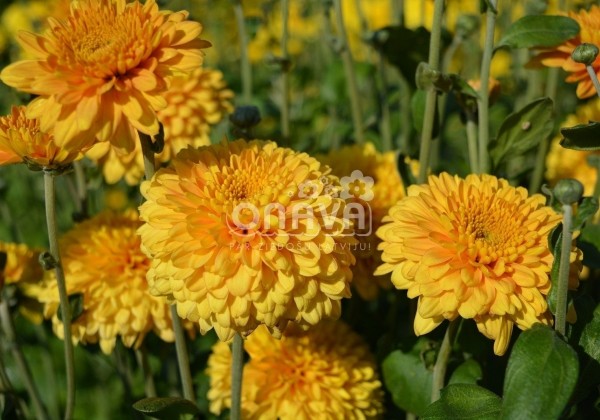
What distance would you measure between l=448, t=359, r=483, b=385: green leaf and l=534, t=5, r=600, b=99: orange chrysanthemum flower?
51cm

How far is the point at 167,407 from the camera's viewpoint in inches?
42.1

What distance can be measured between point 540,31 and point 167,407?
0.84 m

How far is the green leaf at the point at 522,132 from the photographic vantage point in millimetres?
1300

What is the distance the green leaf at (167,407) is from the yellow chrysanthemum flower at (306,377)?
0.15 metres

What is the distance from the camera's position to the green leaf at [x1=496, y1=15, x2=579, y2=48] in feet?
3.82

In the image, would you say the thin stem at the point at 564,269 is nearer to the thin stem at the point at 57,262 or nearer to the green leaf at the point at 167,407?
the green leaf at the point at 167,407

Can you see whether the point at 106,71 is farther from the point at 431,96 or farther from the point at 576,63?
the point at 576,63

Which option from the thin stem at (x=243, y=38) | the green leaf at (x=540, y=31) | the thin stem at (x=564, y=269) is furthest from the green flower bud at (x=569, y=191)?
the thin stem at (x=243, y=38)

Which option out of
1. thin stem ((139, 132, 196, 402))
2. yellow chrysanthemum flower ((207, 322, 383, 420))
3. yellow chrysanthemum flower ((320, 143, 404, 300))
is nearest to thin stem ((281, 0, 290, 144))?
yellow chrysanthemum flower ((320, 143, 404, 300))

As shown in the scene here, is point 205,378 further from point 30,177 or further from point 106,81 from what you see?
point 30,177

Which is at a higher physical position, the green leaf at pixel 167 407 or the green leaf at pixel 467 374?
the green leaf at pixel 167 407

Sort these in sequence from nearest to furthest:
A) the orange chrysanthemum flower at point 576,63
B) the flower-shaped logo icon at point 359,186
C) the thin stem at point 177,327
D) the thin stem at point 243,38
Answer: the thin stem at point 177,327 → the orange chrysanthemum flower at point 576,63 → the flower-shaped logo icon at point 359,186 → the thin stem at point 243,38

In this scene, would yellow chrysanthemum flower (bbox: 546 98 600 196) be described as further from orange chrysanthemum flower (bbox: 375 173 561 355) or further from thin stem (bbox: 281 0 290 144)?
orange chrysanthemum flower (bbox: 375 173 561 355)

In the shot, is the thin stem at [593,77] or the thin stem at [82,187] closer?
the thin stem at [593,77]
